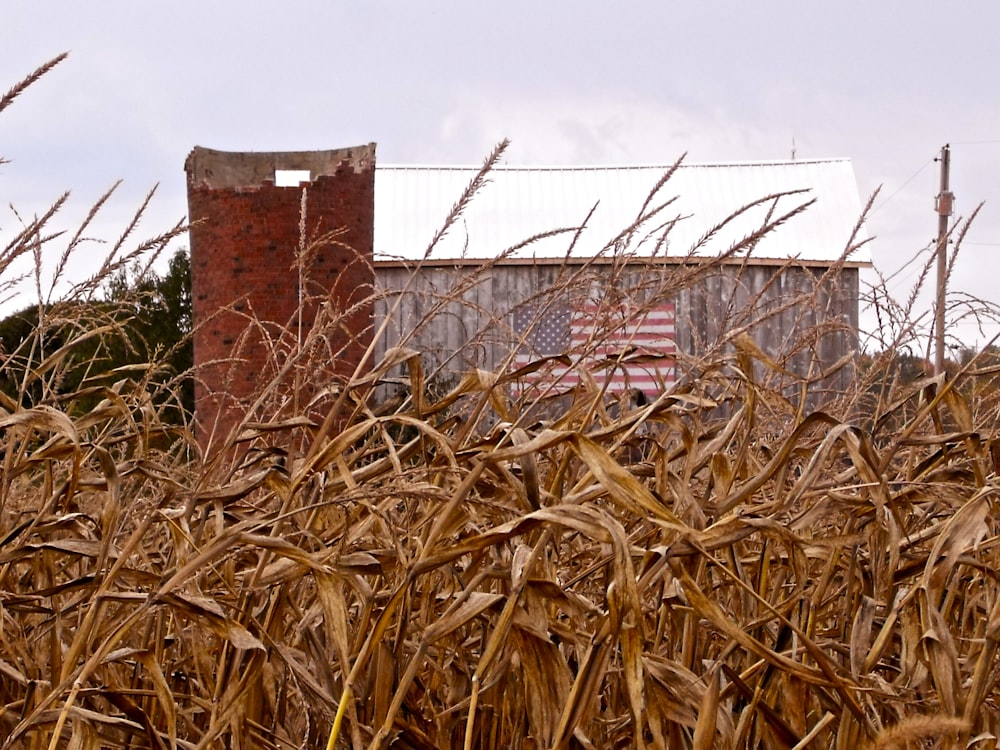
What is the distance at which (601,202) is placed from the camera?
784 inches

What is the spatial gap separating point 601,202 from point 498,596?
18799 millimetres

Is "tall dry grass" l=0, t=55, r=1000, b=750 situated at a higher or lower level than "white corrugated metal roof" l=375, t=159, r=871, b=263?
lower

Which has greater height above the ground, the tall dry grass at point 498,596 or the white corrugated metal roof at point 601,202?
the white corrugated metal roof at point 601,202

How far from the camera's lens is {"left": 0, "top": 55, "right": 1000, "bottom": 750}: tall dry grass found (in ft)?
4.64

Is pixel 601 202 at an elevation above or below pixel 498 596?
above

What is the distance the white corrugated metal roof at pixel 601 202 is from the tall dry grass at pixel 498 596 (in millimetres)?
16717

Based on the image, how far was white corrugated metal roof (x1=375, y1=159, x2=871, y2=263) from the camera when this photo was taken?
63.5ft

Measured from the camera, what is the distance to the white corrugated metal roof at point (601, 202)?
1936 cm

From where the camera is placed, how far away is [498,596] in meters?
1.43

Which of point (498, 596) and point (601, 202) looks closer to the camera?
point (498, 596)

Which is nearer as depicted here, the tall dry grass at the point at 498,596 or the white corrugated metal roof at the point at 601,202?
the tall dry grass at the point at 498,596

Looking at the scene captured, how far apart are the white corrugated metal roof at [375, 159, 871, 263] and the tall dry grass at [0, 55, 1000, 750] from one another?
1672cm

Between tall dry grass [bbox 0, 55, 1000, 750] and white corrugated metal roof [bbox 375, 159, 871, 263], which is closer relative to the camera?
tall dry grass [bbox 0, 55, 1000, 750]

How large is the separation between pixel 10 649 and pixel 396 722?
56 cm
